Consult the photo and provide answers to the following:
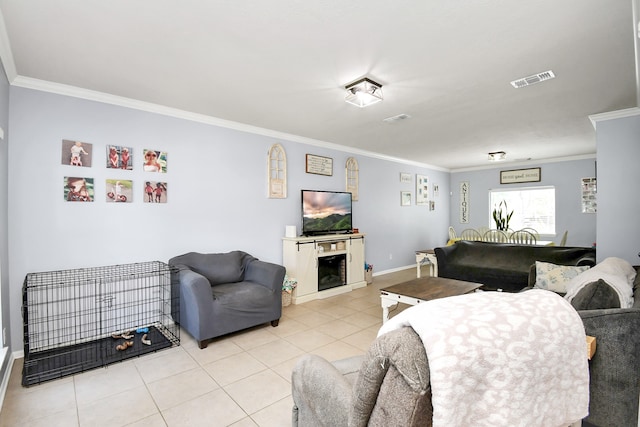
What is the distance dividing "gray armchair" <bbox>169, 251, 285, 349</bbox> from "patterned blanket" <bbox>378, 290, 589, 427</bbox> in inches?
97.6

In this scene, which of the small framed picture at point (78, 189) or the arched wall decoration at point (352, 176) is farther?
the arched wall decoration at point (352, 176)

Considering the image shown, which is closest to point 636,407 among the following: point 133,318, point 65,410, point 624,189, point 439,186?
point 624,189

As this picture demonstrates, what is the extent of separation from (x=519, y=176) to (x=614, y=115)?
13.0 ft

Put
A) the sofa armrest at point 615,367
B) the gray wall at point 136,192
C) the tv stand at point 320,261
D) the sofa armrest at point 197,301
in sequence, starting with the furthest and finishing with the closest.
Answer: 1. the tv stand at point 320,261
2. the sofa armrest at point 197,301
3. the gray wall at point 136,192
4. the sofa armrest at point 615,367

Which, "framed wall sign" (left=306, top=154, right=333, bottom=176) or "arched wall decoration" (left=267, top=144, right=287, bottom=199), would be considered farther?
"framed wall sign" (left=306, top=154, right=333, bottom=176)

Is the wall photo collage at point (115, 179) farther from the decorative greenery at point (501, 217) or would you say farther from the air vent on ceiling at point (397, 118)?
the decorative greenery at point (501, 217)

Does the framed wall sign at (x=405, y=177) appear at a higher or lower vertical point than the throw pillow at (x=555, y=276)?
higher

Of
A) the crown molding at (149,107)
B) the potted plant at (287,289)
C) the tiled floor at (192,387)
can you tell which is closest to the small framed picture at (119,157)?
the crown molding at (149,107)

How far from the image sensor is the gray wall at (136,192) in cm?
280

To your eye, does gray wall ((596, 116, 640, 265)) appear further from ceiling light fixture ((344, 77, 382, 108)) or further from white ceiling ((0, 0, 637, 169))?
ceiling light fixture ((344, 77, 382, 108))

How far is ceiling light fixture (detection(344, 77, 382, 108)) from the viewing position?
284 centimetres

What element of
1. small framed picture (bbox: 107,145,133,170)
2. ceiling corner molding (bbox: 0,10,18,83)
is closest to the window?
small framed picture (bbox: 107,145,133,170)

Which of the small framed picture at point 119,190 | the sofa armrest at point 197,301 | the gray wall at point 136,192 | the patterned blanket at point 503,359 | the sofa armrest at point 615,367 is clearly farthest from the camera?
the small framed picture at point 119,190

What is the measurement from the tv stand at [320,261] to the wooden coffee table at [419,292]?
5.01 feet
